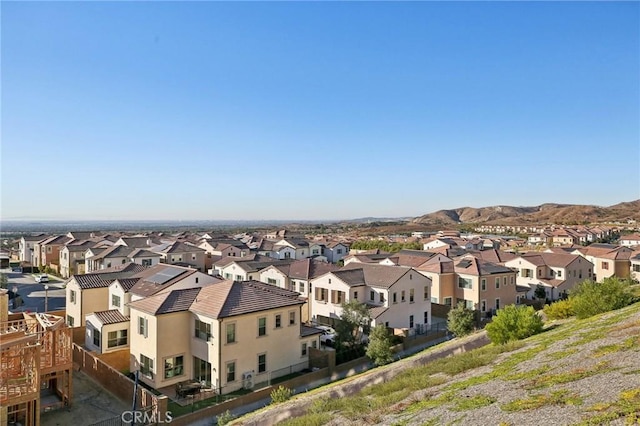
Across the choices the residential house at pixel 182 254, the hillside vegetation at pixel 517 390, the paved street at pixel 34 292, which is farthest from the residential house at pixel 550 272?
the paved street at pixel 34 292

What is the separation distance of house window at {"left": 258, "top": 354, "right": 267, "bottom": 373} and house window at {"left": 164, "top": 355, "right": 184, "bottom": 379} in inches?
160

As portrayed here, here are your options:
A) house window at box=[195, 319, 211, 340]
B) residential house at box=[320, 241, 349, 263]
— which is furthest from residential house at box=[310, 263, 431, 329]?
residential house at box=[320, 241, 349, 263]

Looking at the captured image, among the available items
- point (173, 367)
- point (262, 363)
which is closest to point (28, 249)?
point (173, 367)

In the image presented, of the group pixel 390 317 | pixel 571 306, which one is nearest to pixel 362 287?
pixel 390 317

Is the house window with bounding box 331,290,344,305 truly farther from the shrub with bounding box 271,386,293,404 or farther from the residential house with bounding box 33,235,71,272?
the residential house with bounding box 33,235,71,272

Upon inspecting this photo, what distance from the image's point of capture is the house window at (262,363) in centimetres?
2414

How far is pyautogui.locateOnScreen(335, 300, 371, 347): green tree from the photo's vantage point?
27.8m

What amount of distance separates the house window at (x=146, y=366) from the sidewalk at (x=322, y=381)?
5.19 m

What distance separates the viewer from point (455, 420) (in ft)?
36.9

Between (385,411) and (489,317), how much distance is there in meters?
30.0

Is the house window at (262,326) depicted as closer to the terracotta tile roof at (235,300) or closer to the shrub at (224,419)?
the terracotta tile roof at (235,300)

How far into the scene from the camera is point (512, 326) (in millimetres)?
23828

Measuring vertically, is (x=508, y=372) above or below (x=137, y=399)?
above

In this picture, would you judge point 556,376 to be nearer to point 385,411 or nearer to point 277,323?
point 385,411
